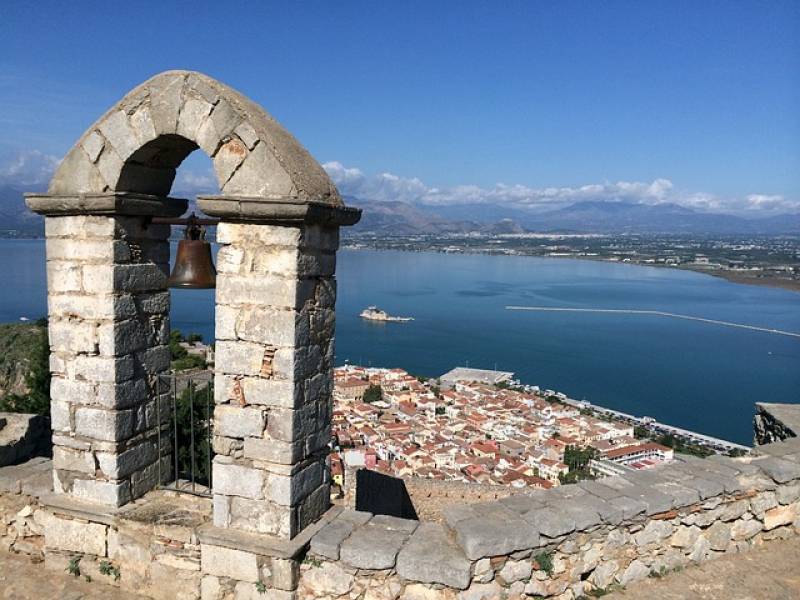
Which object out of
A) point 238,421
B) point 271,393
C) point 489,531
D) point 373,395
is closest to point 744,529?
point 489,531

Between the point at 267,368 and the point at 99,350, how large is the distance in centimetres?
127

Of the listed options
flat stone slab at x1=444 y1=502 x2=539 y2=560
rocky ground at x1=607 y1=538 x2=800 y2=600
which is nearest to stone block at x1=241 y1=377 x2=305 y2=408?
flat stone slab at x1=444 y1=502 x2=539 y2=560

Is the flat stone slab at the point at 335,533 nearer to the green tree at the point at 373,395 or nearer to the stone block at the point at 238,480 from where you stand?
the stone block at the point at 238,480

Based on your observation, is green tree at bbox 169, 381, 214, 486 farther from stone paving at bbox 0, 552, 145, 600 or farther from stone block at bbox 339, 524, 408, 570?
stone block at bbox 339, 524, 408, 570

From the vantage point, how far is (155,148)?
13.0 ft

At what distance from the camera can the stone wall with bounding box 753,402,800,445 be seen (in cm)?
611

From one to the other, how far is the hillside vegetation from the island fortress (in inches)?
257

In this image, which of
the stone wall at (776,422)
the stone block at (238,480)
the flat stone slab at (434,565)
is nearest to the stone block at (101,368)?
the stone block at (238,480)

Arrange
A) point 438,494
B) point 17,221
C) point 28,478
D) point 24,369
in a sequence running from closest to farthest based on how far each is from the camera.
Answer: point 28,478 → point 438,494 → point 24,369 → point 17,221

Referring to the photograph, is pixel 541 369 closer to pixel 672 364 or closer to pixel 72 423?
pixel 672 364

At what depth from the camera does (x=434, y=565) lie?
3424 millimetres

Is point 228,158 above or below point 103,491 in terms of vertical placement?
above

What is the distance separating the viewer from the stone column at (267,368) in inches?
139

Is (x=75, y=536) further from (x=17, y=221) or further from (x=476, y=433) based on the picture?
(x=17, y=221)
